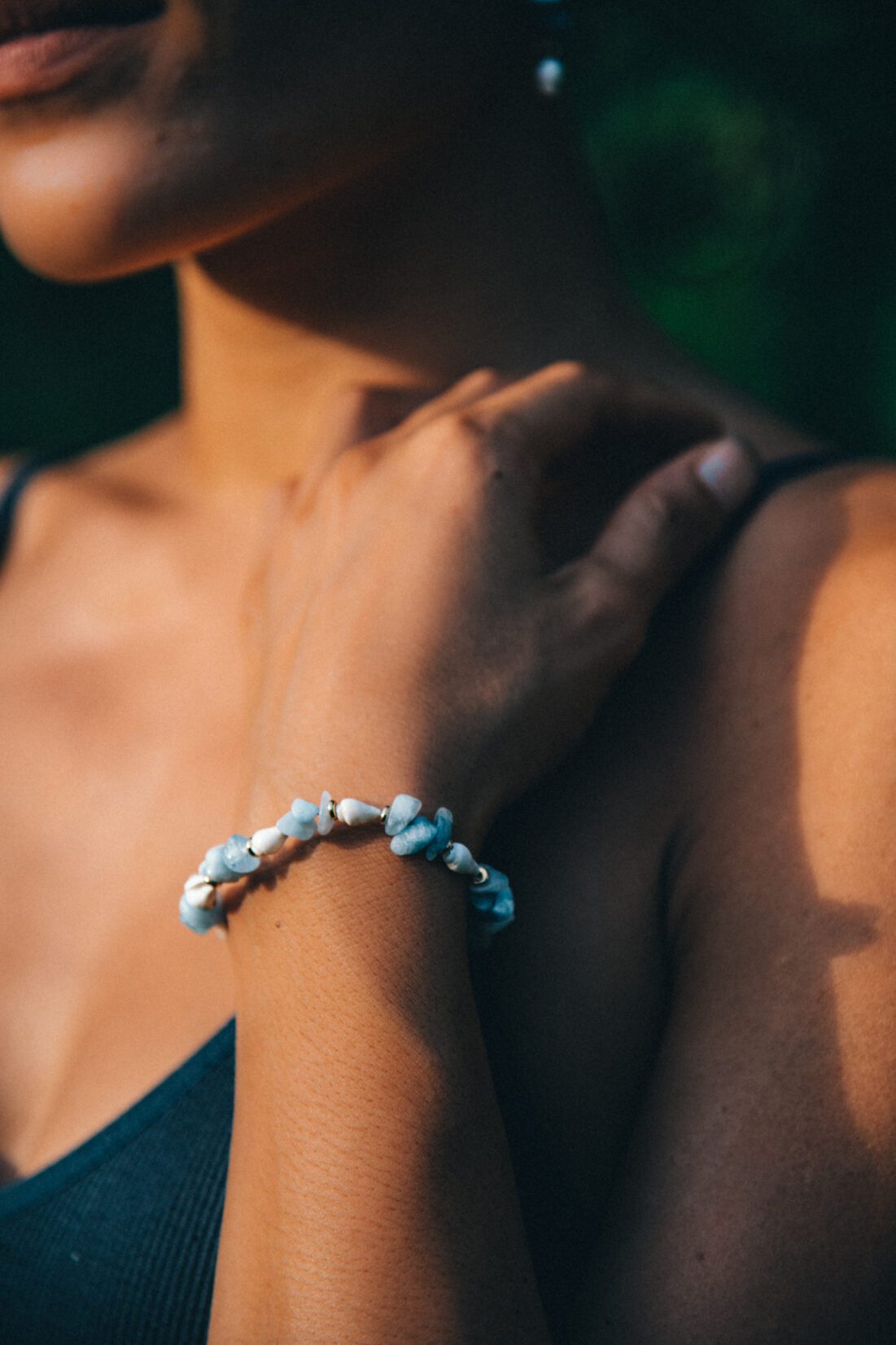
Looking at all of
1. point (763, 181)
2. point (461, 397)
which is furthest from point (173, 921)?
point (763, 181)

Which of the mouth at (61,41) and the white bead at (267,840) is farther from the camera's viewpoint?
the mouth at (61,41)

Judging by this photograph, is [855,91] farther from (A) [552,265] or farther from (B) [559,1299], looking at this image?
(B) [559,1299]

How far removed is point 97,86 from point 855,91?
1.93m

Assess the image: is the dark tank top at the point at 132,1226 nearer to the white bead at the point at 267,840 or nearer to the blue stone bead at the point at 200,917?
the blue stone bead at the point at 200,917

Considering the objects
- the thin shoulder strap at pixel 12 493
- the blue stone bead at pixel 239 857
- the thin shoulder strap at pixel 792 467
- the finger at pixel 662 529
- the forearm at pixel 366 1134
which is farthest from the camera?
the thin shoulder strap at pixel 12 493

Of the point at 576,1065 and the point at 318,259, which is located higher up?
the point at 318,259

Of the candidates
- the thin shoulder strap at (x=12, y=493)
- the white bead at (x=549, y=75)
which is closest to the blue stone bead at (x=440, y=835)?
the white bead at (x=549, y=75)

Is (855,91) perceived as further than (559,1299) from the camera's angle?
Yes

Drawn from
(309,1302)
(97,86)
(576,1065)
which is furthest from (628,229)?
(309,1302)

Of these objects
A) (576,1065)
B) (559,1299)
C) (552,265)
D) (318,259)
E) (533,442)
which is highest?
(318,259)

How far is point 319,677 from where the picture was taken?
0.90 m

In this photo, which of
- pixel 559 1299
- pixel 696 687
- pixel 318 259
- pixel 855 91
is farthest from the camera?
pixel 855 91

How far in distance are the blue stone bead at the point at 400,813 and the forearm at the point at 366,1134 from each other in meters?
0.02

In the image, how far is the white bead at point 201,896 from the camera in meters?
0.88
